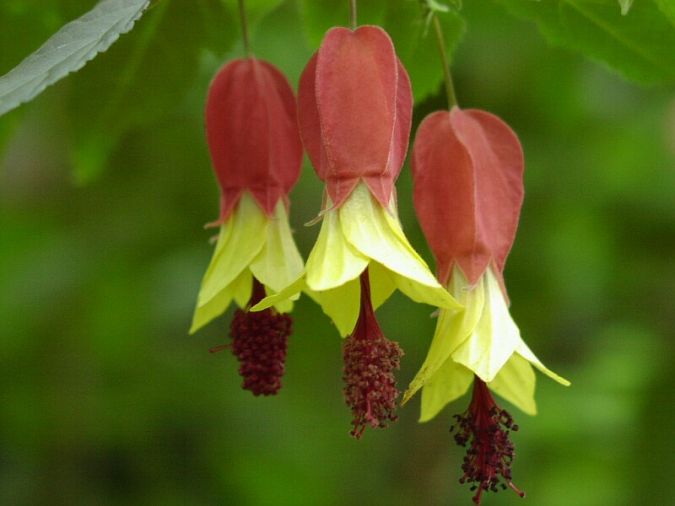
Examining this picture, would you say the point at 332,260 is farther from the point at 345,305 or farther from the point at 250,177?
the point at 250,177

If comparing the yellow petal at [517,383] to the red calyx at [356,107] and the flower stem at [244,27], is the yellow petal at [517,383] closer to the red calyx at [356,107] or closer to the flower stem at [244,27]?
the red calyx at [356,107]

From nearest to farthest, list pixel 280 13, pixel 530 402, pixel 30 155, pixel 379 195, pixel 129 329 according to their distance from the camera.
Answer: pixel 379 195, pixel 530 402, pixel 280 13, pixel 129 329, pixel 30 155

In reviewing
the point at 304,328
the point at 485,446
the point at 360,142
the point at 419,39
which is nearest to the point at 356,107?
the point at 360,142

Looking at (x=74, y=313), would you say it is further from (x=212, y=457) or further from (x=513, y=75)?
(x=513, y=75)

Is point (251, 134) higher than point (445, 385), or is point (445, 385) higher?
point (251, 134)

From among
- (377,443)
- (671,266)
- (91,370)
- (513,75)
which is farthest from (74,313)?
(671,266)

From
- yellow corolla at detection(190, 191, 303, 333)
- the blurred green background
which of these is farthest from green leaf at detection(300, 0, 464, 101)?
the blurred green background
